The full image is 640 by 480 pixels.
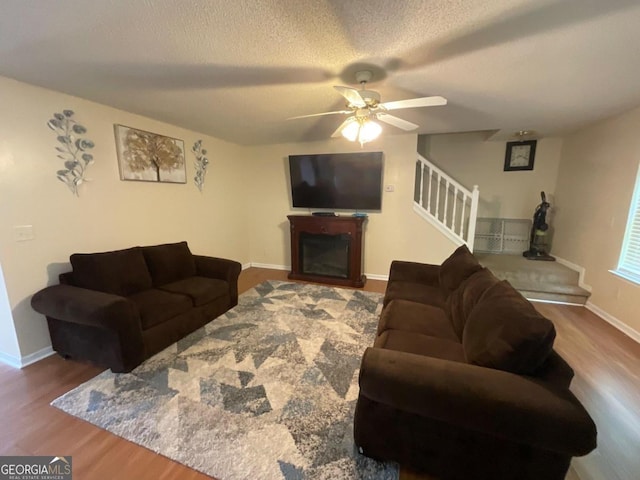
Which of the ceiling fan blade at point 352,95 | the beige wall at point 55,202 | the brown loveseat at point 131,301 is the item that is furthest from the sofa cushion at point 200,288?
the ceiling fan blade at point 352,95

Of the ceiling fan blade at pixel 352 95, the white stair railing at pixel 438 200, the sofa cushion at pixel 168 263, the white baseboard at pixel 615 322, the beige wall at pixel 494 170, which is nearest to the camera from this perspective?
the ceiling fan blade at pixel 352 95

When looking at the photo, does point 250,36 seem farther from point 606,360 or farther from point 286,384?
point 606,360

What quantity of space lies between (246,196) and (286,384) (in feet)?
12.2

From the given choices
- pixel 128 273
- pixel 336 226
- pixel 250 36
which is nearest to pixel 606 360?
pixel 336 226

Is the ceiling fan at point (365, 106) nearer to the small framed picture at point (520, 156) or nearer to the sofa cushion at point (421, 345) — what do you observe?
the sofa cushion at point (421, 345)

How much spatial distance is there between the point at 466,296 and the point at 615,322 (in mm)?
2369

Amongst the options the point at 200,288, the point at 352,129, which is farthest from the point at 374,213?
the point at 200,288

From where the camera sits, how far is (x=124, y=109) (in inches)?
109

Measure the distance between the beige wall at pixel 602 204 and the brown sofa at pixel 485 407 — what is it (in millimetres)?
2566

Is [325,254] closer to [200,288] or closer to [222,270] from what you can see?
[222,270]

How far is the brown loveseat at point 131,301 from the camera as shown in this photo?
194cm

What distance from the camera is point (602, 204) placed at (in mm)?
3180

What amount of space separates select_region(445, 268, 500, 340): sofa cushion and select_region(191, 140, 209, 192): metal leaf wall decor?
3560 mm

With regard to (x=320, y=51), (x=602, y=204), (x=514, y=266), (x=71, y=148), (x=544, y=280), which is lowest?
(x=544, y=280)
